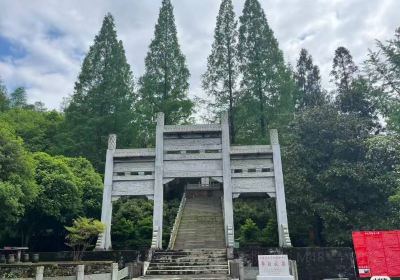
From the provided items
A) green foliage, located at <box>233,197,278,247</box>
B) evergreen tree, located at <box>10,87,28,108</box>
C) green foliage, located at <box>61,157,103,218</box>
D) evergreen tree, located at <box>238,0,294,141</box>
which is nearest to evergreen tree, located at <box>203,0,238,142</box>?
evergreen tree, located at <box>238,0,294,141</box>

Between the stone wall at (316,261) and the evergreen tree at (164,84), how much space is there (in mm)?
12196

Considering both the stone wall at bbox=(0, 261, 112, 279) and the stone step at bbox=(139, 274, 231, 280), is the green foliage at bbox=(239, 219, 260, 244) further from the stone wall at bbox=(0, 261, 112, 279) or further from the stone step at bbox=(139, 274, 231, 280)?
the stone wall at bbox=(0, 261, 112, 279)

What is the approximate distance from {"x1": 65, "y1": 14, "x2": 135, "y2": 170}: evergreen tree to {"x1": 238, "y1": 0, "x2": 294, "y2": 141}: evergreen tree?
785 centimetres

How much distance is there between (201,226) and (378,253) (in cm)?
786

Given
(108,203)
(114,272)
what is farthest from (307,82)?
(114,272)

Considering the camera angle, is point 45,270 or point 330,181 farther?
point 330,181

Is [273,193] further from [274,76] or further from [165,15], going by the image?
[165,15]

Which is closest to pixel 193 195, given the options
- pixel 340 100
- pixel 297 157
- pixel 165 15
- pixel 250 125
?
pixel 250 125

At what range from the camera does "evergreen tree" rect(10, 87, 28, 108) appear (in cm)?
3916

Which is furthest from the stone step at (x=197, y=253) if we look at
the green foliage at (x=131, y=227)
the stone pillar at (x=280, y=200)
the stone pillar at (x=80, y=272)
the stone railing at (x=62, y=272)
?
the stone pillar at (x=80, y=272)

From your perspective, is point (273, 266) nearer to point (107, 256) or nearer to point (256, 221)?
point (107, 256)

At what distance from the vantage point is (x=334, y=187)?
598 inches

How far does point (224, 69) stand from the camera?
23.2 meters

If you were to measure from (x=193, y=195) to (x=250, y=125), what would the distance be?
549cm
